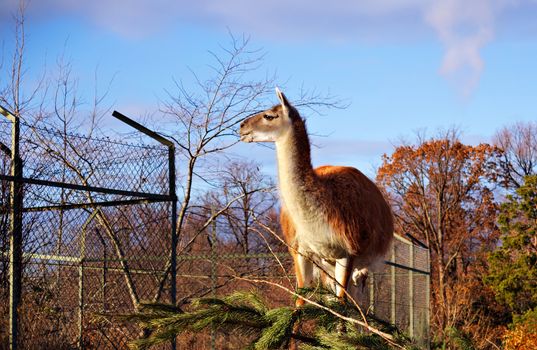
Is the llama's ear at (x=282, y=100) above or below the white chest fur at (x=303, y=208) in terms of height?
above

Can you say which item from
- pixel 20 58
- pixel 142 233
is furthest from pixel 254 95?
pixel 20 58

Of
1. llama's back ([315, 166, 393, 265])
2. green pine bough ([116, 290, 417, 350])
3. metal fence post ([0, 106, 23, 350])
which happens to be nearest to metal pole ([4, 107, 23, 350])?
metal fence post ([0, 106, 23, 350])

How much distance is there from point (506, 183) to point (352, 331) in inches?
1222

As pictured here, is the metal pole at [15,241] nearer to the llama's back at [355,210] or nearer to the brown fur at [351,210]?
the brown fur at [351,210]

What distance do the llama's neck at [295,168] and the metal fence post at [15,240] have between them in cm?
214

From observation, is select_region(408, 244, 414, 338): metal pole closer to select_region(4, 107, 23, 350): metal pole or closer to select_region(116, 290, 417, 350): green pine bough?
select_region(4, 107, 23, 350): metal pole

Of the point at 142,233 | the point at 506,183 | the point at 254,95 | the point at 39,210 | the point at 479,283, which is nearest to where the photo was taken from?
the point at 39,210

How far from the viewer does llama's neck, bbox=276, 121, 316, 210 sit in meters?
5.54

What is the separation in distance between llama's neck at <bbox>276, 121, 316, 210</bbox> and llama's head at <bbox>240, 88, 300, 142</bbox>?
56 mm

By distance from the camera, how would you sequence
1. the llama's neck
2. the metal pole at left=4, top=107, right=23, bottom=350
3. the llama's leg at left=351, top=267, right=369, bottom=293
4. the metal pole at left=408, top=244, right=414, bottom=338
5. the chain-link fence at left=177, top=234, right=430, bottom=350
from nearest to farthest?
the llama's neck → the metal pole at left=4, top=107, right=23, bottom=350 → the llama's leg at left=351, top=267, right=369, bottom=293 → the chain-link fence at left=177, top=234, right=430, bottom=350 → the metal pole at left=408, top=244, right=414, bottom=338

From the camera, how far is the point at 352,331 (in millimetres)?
2236

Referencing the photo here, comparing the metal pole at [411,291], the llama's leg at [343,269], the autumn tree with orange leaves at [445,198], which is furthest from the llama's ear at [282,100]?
the autumn tree with orange leaves at [445,198]

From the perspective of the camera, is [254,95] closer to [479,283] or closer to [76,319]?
[76,319]

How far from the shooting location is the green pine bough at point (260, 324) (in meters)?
2.11
